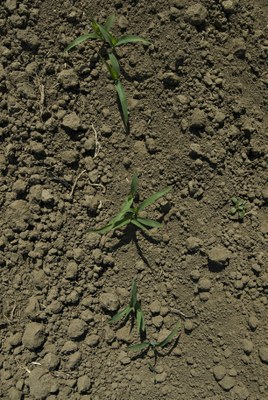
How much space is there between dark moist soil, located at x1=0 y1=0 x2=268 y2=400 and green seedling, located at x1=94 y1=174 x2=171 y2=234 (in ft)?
0.19

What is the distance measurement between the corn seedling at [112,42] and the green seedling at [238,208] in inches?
25.8

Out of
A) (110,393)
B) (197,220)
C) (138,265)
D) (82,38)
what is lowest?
(110,393)

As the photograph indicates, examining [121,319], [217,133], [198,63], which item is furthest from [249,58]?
[121,319]

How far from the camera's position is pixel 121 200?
2.19 meters

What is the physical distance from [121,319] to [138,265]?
28cm

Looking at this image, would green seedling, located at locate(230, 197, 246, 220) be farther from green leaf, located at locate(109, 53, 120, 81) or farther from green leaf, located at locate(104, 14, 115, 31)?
green leaf, located at locate(104, 14, 115, 31)

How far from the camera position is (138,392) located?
216 centimetres

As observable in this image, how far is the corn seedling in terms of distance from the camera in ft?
6.86

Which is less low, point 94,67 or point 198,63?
point 198,63

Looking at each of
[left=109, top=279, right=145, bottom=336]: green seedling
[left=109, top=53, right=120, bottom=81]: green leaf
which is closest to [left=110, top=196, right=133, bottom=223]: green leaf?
[left=109, top=279, right=145, bottom=336]: green seedling

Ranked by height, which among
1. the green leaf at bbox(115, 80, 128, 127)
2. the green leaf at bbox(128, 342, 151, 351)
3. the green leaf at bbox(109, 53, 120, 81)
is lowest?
the green leaf at bbox(128, 342, 151, 351)

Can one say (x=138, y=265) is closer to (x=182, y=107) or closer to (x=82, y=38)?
(x=182, y=107)

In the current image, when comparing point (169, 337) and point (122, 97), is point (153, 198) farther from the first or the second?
point (169, 337)

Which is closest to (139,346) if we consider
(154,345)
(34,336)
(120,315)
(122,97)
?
(154,345)
